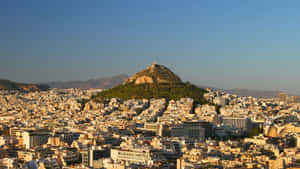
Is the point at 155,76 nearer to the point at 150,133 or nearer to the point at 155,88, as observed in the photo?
the point at 155,88

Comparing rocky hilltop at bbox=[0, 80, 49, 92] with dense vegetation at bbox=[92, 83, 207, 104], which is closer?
dense vegetation at bbox=[92, 83, 207, 104]

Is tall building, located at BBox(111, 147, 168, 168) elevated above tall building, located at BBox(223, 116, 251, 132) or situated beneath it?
situated beneath

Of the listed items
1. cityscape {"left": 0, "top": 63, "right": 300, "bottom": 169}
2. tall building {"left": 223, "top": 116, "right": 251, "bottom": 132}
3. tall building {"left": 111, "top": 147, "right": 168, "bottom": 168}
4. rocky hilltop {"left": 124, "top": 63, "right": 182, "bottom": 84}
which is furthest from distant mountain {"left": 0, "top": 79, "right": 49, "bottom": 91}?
tall building {"left": 111, "top": 147, "right": 168, "bottom": 168}

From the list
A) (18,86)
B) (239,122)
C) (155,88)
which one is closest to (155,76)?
(155,88)

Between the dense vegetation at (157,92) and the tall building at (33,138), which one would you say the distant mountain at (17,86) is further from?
the tall building at (33,138)

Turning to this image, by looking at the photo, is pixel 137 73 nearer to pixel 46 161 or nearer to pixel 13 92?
pixel 13 92

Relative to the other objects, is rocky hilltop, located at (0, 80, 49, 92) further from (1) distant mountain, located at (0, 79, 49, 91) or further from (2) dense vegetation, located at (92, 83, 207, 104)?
(2) dense vegetation, located at (92, 83, 207, 104)

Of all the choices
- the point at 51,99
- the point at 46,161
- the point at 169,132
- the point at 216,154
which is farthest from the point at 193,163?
the point at 51,99

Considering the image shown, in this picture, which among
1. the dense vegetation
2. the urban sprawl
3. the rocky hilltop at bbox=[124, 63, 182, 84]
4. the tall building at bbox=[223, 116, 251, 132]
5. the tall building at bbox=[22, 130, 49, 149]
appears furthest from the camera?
the rocky hilltop at bbox=[124, 63, 182, 84]

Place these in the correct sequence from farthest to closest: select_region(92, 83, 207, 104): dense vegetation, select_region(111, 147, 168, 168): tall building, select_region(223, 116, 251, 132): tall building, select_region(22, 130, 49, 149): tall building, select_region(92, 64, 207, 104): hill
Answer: select_region(92, 64, 207, 104): hill, select_region(92, 83, 207, 104): dense vegetation, select_region(223, 116, 251, 132): tall building, select_region(22, 130, 49, 149): tall building, select_region(111, 147, 168, 168): tall building
